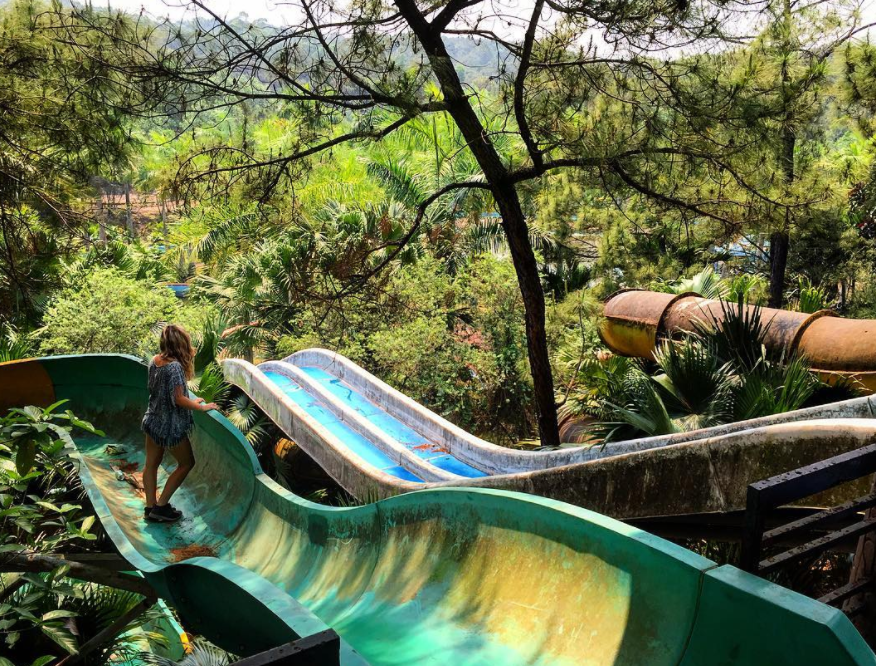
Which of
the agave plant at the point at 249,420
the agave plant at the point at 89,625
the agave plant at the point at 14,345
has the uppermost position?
the agave plant at the point at 14,345

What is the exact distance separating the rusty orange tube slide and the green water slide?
379cm

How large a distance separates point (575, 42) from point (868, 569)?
254 inches

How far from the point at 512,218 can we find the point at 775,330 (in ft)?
10.0

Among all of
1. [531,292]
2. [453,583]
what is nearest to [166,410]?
[453,583]

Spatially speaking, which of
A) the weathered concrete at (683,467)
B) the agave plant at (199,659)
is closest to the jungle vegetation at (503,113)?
the weathered concrete at (683,467)

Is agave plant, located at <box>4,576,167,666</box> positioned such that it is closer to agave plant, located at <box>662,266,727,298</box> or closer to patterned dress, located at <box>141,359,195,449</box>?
patterned dress, located at <box>141,359,195,449</box>

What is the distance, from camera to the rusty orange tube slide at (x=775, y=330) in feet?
21.8

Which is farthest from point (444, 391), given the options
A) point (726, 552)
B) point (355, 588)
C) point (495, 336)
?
point (355, 588)

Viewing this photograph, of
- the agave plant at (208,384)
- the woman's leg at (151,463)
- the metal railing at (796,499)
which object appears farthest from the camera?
the agave plant at (208,384)

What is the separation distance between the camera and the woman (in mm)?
5781

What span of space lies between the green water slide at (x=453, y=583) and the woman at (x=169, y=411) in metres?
0.33

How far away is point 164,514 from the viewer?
6305mm

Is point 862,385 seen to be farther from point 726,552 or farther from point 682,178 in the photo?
point 682,178

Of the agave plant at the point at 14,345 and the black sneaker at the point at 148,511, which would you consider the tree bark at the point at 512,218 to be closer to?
the black sneaker at the point at 148,511
